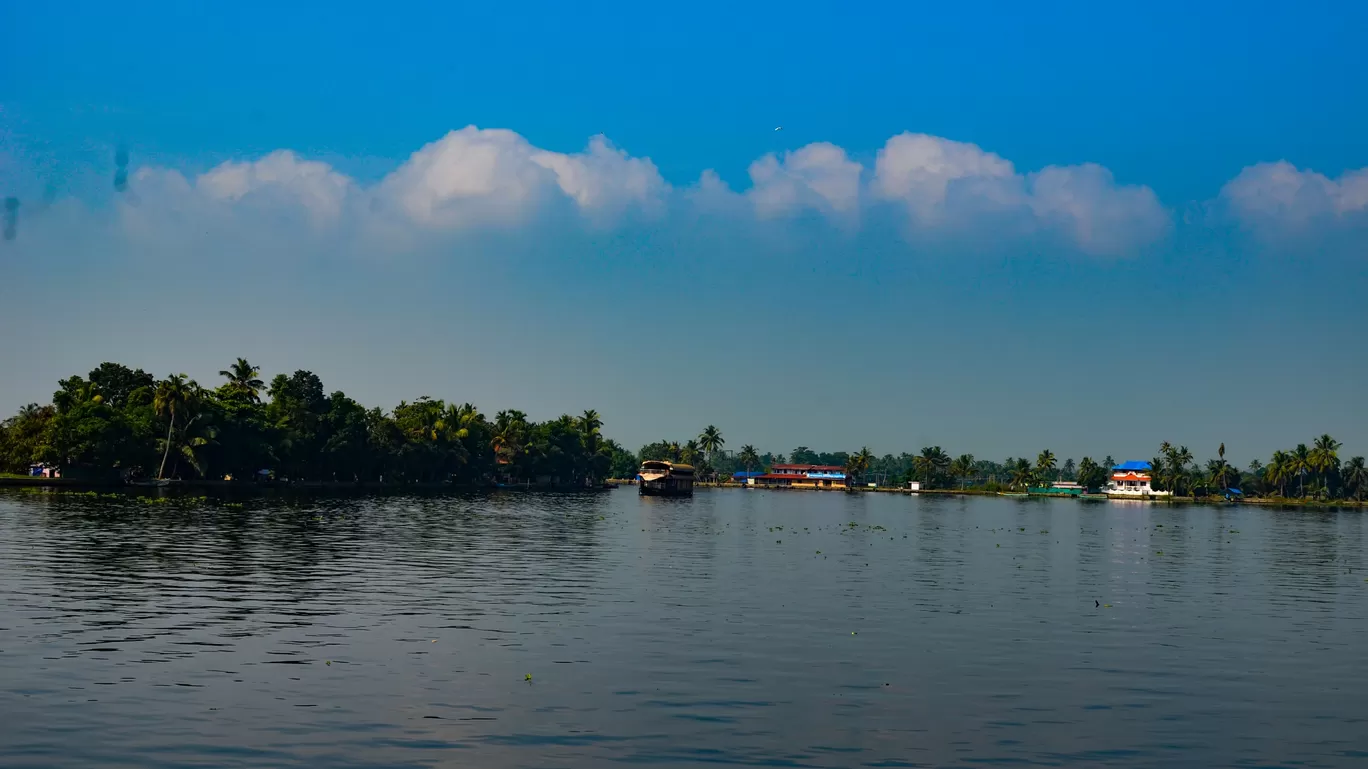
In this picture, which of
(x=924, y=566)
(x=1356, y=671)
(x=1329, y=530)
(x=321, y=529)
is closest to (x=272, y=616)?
(x=1356, y=671)

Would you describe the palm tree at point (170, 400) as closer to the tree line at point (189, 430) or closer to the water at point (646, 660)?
the tree line at point (189, 430)

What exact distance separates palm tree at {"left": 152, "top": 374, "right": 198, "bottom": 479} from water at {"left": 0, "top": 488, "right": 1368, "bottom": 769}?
83771mm

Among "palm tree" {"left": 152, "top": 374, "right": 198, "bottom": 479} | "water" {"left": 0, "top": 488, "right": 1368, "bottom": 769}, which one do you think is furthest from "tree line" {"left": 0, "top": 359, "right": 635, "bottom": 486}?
"water" {"left": 0, "top": 488, "right": 1368, "bottom": 769}

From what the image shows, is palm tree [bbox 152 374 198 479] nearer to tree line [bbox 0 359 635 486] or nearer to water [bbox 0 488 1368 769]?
tree line [bbox 0 359 635 486]

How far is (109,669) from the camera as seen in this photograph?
93.9 feet

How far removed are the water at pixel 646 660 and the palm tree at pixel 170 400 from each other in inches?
3298

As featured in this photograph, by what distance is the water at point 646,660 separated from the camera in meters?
23.5

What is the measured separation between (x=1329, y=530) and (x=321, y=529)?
4520 inches

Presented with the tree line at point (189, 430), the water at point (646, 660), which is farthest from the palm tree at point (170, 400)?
the water at point (646, 660)

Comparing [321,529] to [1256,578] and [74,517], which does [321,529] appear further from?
[1256,578]

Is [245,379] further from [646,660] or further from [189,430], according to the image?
[646,660]

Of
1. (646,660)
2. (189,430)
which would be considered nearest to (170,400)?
(189,430)

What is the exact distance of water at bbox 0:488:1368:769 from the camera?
23484 millimetres

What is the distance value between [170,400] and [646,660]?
12901 cm
